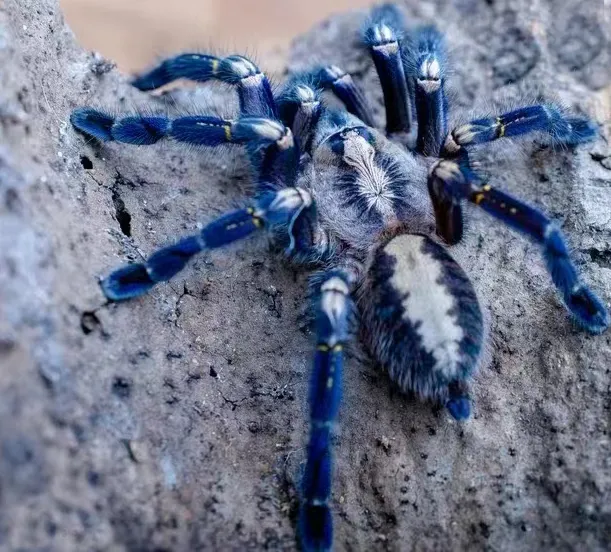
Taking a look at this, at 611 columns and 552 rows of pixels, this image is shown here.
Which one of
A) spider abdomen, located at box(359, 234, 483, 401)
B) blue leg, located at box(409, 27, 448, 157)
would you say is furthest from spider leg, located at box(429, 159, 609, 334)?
blue leg, located at box(409, 27, 448, 157)

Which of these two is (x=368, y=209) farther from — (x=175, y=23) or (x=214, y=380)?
(x=175, y=23)

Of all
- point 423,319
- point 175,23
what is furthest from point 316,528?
point 175,23

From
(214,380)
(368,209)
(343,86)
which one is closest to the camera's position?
(214,380)

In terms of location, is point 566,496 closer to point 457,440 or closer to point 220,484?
point 457,440

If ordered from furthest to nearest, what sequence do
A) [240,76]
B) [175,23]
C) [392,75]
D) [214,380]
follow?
[175,23] → [392,75] → [240,76] → [214,380]

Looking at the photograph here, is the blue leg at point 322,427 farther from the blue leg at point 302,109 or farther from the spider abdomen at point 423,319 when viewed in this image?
the blue leg at point 302,109

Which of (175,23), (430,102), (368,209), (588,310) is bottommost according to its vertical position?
(588,310)

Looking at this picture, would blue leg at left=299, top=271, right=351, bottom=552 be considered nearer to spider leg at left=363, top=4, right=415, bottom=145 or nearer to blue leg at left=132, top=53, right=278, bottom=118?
blue leg at left=132, top=53, right=278, bottom=118
